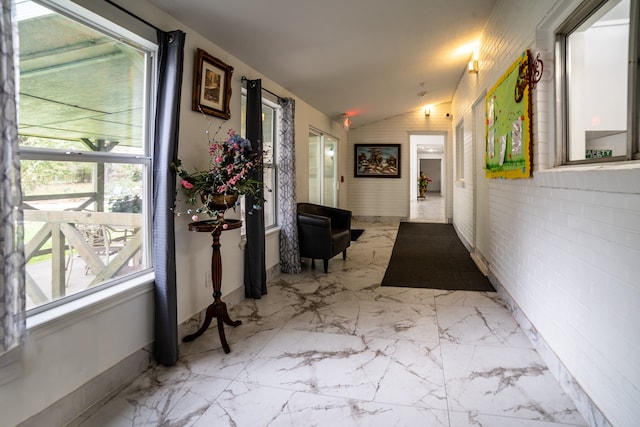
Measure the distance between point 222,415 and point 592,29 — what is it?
9.10ft

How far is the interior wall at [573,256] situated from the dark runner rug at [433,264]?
0.74 metres

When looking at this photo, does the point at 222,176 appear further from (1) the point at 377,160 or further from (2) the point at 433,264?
(1) the point at 377,160

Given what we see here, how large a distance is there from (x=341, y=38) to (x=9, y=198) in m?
2.92

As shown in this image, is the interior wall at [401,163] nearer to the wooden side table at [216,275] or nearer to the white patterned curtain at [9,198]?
the wooden side table at [216,275]

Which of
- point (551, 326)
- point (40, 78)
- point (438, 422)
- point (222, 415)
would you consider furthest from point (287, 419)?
point (40, 78)

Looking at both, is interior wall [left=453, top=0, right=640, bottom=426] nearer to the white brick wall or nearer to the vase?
the white brick wall

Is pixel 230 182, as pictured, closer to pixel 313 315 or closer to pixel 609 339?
pixel 313 315

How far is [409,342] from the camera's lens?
2.59 meters

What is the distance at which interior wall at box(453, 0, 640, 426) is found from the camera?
55.7 inches

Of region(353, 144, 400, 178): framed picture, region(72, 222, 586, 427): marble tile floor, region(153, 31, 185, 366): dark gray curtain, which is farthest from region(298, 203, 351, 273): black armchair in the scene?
region(353, 144, 400, 178): framed picture

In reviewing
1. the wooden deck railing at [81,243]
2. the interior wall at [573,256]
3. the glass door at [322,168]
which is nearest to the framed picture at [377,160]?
the glass door at [322,168]

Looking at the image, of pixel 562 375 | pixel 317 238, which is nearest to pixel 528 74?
pixel 562 375

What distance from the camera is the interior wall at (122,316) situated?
160cm

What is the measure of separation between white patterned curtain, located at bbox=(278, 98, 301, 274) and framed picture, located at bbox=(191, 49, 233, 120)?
118 cm
